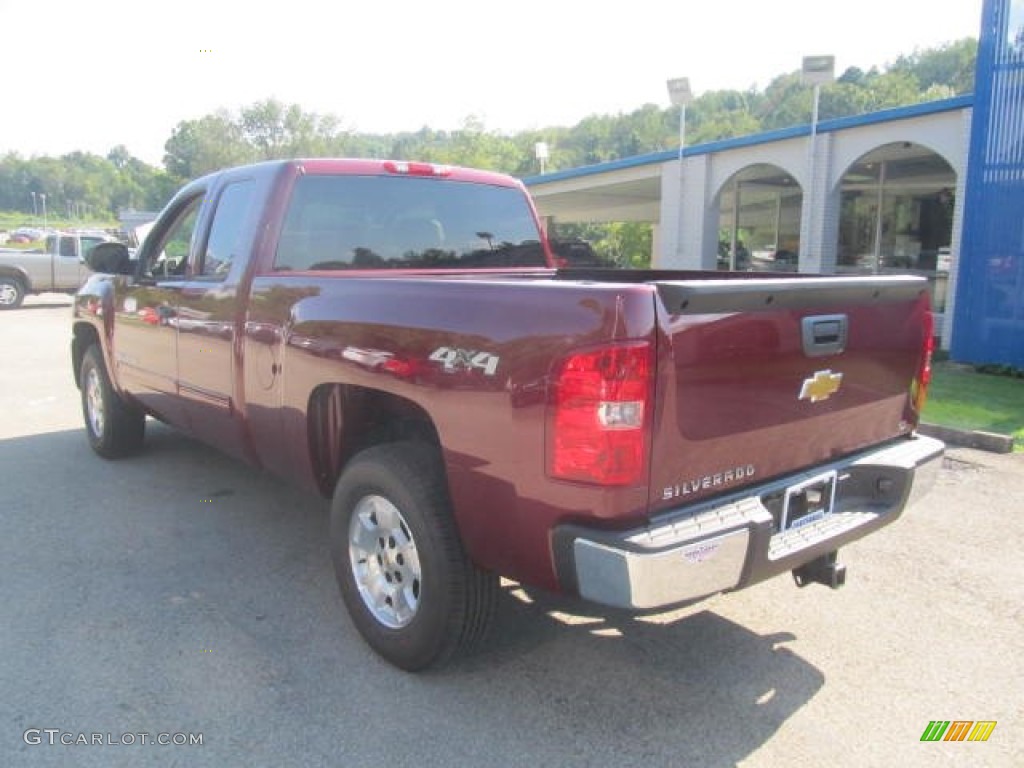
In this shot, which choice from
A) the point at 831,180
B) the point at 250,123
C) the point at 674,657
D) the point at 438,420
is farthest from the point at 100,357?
the point at 250,123

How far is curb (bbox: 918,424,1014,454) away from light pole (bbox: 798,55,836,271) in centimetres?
692

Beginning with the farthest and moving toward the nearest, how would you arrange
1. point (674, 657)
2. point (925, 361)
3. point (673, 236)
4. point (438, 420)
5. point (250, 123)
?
1. point (250, 123)
2. point (673, 236)
3. point (925, 361)
4. point (674, 657)
5. point (438, 420)

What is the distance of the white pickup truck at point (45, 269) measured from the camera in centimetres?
2106

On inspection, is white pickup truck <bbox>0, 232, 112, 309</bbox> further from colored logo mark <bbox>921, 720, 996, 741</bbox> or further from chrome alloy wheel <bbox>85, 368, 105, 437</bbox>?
colored logo mark <bbox>921, 720, 996, 741</bbox>

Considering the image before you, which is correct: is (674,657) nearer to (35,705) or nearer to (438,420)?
(438,420)

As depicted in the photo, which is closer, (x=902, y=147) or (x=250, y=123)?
(x=902, y=147)

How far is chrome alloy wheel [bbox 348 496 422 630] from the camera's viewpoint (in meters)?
3.11

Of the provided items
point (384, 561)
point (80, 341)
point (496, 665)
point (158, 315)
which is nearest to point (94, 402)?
point (80, 341)

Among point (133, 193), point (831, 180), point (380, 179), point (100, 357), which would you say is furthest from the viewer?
point (133, 193)

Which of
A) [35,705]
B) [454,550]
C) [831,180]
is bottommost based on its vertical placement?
[35,705]

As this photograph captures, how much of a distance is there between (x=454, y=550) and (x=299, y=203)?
80.7 inches

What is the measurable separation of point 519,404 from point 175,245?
350 cm

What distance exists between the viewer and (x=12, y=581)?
3.96 m

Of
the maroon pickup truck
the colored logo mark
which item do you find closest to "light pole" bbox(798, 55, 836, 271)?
the maroon pickup truck
